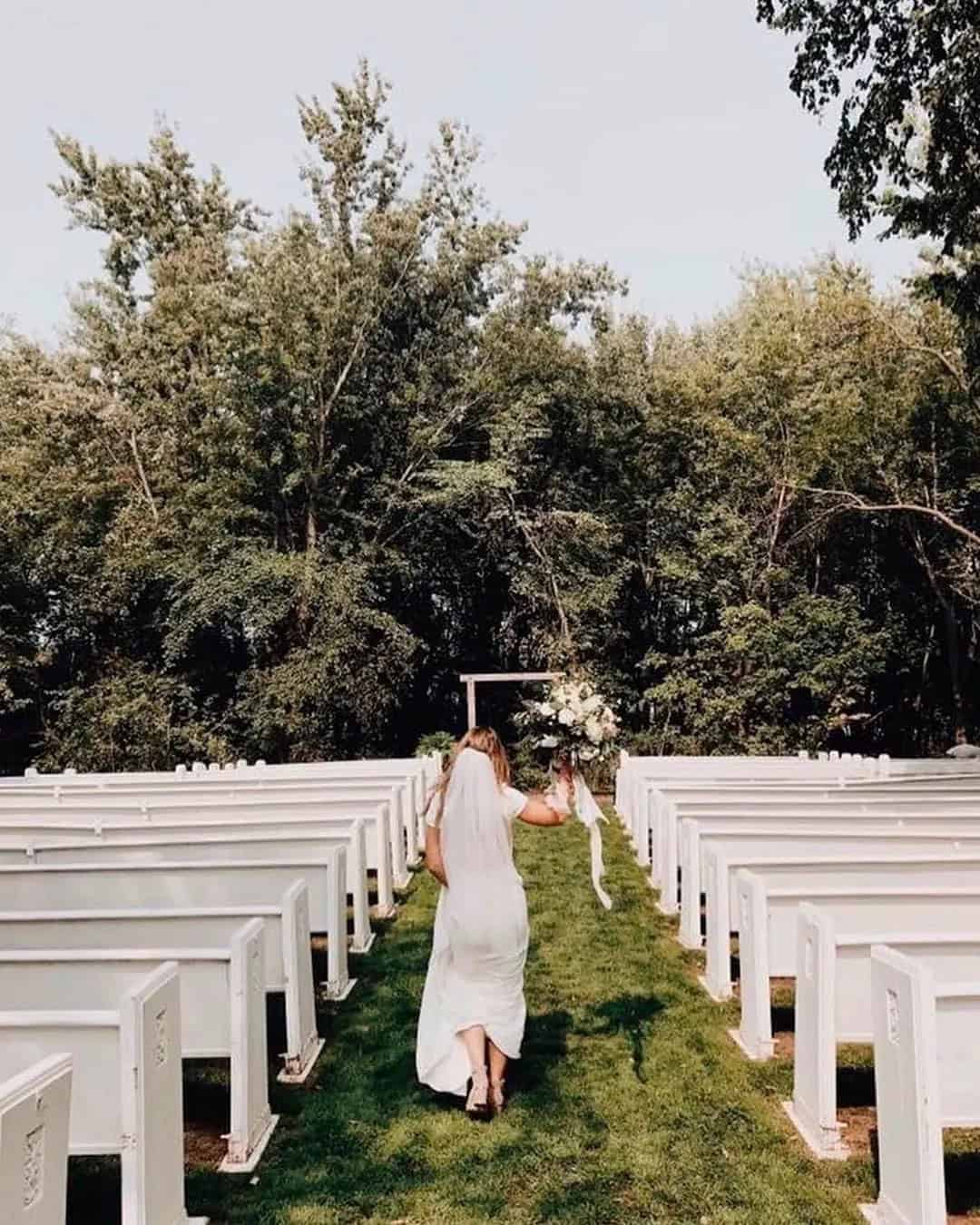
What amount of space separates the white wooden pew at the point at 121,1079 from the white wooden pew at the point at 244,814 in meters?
4.83

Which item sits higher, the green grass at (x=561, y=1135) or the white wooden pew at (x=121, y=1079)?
the white wooden pew at (x=121, y=1079)

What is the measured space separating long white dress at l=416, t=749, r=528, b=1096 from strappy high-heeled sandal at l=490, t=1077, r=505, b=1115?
0.14 metres

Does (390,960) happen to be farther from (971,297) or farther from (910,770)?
(910,770)

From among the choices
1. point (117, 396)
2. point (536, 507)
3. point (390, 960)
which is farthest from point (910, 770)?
point (117, 396)

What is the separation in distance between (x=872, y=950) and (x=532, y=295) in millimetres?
18920

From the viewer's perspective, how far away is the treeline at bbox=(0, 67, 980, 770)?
808 inches

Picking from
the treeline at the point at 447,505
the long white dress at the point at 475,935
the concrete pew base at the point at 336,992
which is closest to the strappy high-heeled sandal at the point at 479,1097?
the long white dress at the point at 475,935

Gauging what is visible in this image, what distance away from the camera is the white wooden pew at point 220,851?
804 centimetres

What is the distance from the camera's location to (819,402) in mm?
21250

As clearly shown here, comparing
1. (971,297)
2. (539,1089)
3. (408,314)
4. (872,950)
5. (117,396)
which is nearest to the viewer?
(872,950)

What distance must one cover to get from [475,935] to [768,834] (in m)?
3.32

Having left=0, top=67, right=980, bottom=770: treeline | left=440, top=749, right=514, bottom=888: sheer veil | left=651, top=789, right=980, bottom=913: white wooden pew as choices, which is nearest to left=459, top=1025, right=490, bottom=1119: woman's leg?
left=440, top=749, right=514, bottom=888: sheer veil

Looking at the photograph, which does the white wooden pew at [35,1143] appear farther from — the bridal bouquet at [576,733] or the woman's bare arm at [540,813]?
the bridal bouquet at [576,733]

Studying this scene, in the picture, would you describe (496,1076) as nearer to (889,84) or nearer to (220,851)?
(220,851)
